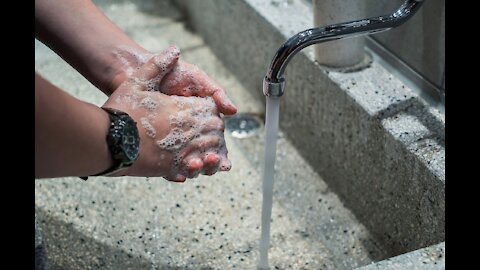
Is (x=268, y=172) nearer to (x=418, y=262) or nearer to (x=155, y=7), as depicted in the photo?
(x=418, y=262)

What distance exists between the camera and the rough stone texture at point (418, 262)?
0.82 meters

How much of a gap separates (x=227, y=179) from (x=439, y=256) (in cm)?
55

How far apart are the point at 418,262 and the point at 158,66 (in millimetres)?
452

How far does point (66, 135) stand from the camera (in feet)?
2.25

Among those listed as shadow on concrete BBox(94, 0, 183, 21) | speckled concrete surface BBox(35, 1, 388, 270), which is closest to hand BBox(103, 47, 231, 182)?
speckled concrete surface BBox(35, 1, 388, 270)

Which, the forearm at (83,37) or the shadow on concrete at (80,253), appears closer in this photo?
the forearm at (83,37)

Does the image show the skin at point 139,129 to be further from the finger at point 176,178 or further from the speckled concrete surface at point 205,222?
the speckled concrete surface at point 205,222

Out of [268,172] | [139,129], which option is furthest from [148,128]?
[268,172]

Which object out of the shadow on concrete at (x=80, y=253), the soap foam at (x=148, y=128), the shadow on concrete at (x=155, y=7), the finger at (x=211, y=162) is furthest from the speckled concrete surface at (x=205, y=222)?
the shadow on concrete at (x=155, y=7)

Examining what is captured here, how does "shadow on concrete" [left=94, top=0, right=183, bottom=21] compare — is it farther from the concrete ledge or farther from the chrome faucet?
the chrome faucet
